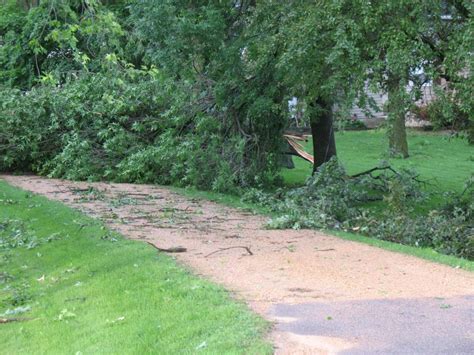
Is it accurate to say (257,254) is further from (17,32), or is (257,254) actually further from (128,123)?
(17,32)

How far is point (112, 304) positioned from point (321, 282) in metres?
2.27

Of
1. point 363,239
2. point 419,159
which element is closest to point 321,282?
point 363,239

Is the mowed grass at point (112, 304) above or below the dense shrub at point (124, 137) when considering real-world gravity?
below

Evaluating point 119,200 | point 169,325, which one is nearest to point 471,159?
point 119,200

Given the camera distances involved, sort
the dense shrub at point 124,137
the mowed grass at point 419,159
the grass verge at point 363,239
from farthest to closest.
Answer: the mowed grass at point 419,159 < the dense shrub at point 124,137 < the grass verge at point 363,239

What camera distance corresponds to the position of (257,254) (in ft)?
32.0

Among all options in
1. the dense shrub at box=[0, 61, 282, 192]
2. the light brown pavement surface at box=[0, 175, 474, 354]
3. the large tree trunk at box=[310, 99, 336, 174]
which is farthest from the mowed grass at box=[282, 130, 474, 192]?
the light brown pavement surface at box=[0, 175, 474, 354]

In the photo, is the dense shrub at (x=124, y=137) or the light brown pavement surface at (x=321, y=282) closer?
the light brown pavement surface at (x=321, y=282)

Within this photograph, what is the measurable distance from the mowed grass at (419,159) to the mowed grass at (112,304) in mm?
9703

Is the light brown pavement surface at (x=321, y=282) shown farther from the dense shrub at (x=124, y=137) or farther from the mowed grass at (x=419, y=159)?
the mowed grass at (x=419, y=159)

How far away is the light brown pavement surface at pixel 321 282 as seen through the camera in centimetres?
580

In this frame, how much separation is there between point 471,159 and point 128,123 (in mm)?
11641

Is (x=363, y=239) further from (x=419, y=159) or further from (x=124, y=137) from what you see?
(x=419, y=159)

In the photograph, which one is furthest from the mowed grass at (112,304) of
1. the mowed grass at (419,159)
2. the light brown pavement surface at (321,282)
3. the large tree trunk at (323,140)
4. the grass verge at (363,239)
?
the mowed grass at (419,159)
